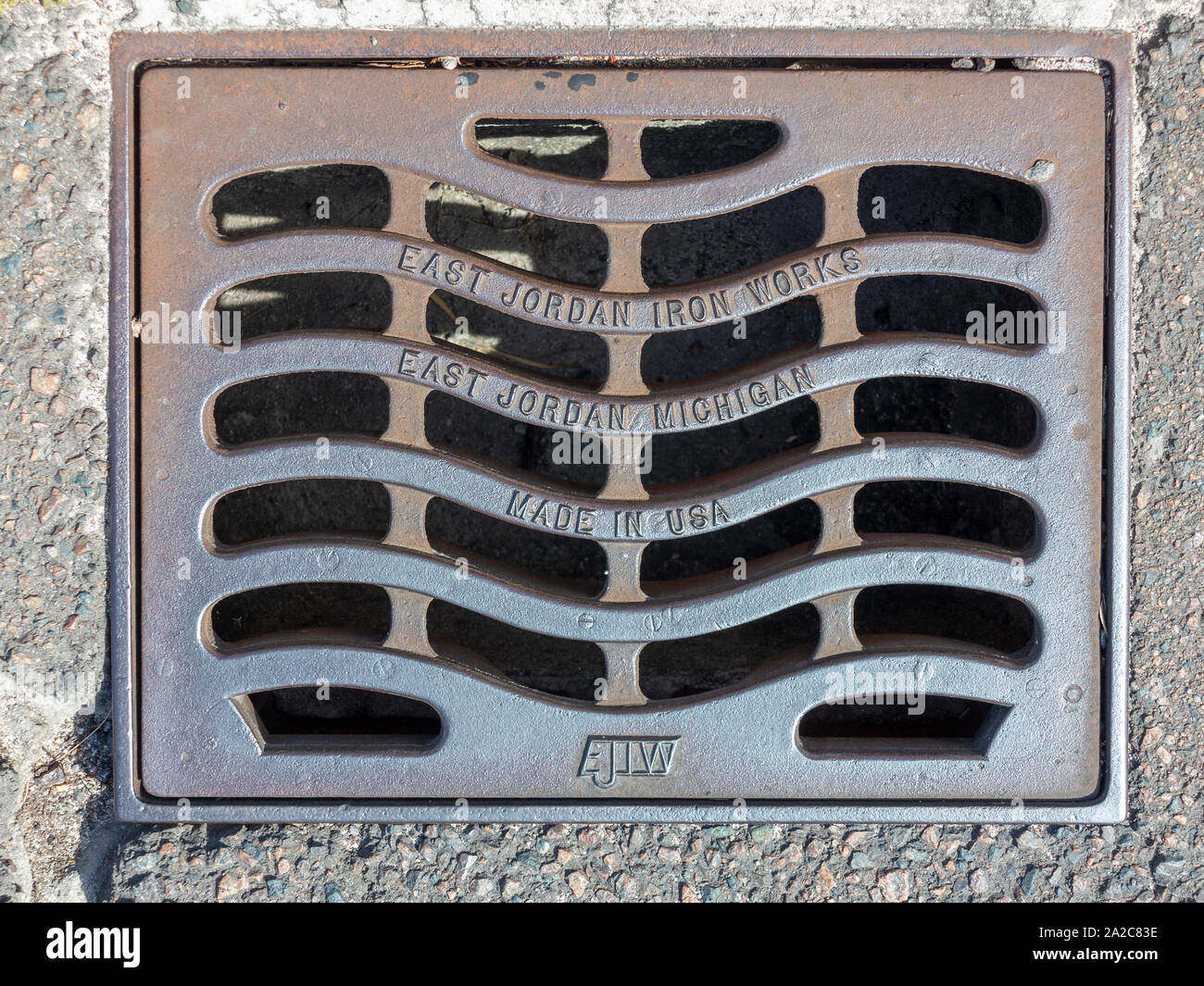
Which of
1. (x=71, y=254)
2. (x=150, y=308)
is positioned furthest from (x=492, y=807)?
(x=71, y=254)

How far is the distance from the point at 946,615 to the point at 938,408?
357mm

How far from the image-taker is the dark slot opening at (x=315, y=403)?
1562mm

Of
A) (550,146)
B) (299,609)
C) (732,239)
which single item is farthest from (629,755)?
(550,146)

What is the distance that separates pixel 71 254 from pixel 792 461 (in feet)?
3.92

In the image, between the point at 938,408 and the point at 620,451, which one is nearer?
the point at 620,451

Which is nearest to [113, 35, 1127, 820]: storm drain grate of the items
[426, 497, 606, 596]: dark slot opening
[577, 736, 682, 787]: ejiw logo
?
[577, 736, 682, 787]: ejiw logo

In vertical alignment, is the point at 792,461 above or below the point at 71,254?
below

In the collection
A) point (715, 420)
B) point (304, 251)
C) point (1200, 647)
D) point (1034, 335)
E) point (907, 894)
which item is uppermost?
point (304, 251)

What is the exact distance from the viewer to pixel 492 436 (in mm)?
1594

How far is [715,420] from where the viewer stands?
4.38 ft

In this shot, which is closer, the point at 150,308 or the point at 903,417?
the point at 150,308

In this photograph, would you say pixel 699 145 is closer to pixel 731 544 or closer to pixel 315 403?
pixel 731 544

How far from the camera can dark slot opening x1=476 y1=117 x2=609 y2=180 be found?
152cm

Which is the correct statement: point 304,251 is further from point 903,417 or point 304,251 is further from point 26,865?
point 26,865
